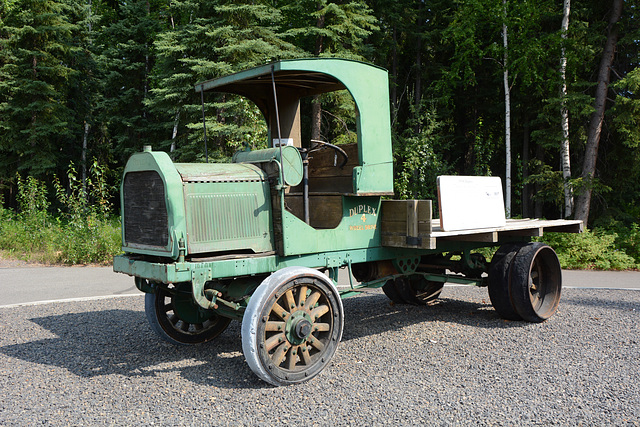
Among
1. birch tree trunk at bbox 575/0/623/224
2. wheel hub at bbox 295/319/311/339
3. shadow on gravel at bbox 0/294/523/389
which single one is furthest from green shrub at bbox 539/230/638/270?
wheel hub at bbox 295/319/311/339

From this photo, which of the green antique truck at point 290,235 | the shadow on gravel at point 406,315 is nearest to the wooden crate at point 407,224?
the green antique truck at point 290,235

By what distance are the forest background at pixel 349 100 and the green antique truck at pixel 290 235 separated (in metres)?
3.12

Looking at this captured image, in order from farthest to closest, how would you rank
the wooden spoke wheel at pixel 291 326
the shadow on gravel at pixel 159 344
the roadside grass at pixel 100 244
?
the roadside grass at pixel 100 244
the shadow on gravel at pixel 159 344
the wooden spoke wheel at pixel 291 326

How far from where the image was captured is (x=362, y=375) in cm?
468

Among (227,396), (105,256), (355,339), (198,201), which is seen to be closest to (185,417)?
(227,396)

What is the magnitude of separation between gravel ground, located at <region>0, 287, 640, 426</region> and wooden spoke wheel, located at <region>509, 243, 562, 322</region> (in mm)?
182

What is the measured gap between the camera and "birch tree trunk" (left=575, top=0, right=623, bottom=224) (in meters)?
14.7

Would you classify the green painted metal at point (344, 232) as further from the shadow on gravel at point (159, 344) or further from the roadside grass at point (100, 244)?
the roadside grass at point (100, 244)

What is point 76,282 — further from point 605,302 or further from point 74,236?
point 605,302

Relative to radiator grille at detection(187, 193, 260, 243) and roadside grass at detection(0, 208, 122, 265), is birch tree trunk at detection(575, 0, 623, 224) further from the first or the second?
radiator grille at detection(187, 193, 260, 243)

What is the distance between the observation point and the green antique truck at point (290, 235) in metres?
4.51

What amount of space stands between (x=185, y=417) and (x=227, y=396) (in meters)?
0.46

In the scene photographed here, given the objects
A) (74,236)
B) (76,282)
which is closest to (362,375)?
(76,282)

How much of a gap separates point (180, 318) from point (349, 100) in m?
13.0
